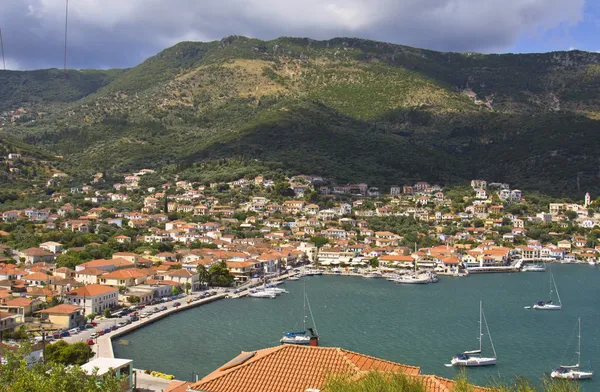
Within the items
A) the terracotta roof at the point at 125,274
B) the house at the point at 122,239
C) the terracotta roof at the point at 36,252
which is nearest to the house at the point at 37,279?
the terracotta roof at the point at 125,274

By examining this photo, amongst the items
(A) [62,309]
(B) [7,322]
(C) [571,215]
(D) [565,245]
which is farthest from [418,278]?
(C) [571,215]

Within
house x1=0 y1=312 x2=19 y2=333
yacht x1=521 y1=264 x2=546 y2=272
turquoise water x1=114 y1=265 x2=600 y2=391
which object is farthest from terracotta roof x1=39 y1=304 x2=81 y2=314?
yacht x1=521 y1=264 x2=546 y2=272

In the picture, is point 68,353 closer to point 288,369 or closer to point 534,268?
point 288,369

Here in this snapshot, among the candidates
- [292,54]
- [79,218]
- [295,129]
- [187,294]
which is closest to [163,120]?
[295,129]

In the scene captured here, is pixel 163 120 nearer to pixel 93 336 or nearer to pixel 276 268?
pixel 276 268

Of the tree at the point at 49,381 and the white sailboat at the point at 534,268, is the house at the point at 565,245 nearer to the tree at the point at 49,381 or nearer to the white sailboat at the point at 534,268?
the white sailboat at the point at 534,268

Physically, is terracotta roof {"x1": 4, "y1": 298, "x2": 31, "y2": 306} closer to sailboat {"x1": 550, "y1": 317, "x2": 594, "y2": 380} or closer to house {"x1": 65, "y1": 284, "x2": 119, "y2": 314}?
house {"x1": 65, "y1": 284, "x2": 119, "y2": 314}
